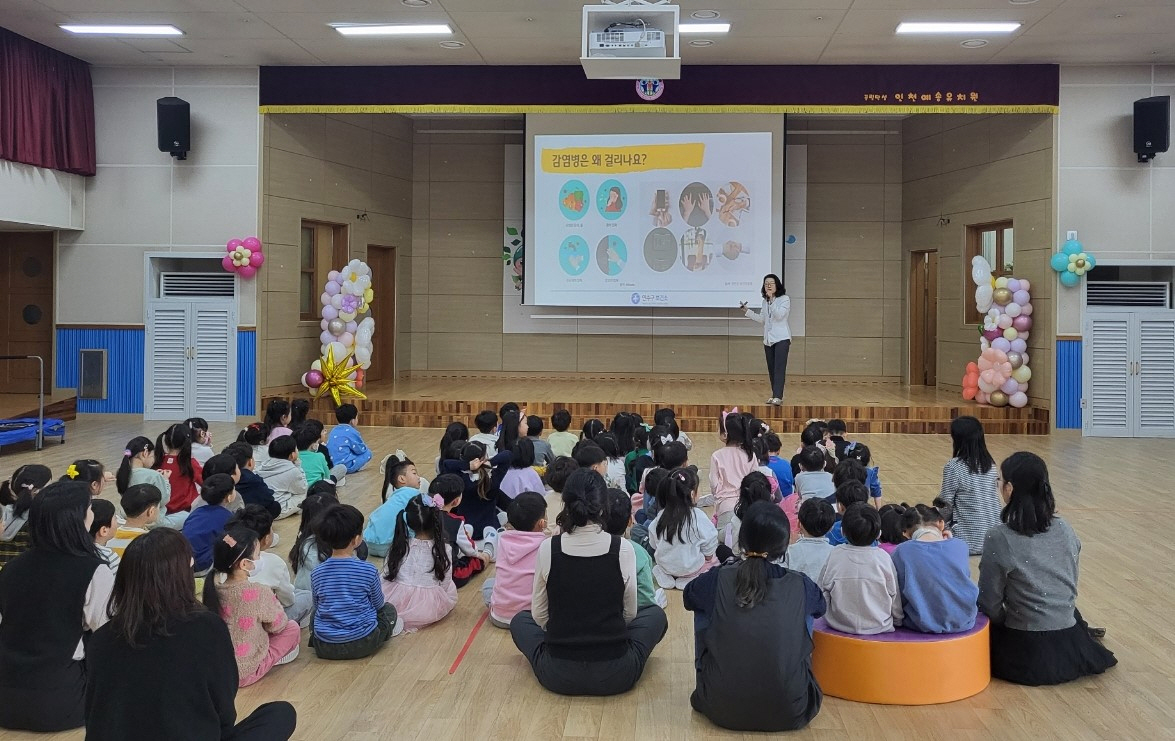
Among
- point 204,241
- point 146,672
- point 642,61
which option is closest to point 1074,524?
point 642,61

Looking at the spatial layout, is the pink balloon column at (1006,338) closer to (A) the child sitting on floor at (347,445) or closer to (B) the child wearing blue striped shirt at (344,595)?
(A) the child sitting on floor at (347,445)

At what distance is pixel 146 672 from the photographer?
217 cm

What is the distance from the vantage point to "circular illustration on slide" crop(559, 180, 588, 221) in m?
12.0

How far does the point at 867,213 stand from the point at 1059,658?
10496mm

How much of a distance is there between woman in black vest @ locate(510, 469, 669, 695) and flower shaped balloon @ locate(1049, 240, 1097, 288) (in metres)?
8.34

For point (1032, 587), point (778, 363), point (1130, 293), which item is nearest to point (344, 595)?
point (1032, 587)

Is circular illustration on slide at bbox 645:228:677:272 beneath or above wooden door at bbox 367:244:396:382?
above

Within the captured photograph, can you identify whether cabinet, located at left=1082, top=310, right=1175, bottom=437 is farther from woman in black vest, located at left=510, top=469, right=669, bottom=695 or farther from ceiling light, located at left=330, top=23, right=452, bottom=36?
woman in black vest, located at left=510, top=469, right=669, bottom=695

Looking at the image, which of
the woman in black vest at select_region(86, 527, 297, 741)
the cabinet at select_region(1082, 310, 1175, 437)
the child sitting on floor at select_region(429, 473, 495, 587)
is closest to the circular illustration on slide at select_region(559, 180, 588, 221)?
the cabinet at select_region(1082, 310, 1175, 437)

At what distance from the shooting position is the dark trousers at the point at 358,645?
3750 millimetres

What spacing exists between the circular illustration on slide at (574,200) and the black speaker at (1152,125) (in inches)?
231

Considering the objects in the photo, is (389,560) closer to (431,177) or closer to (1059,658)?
(1059,658)

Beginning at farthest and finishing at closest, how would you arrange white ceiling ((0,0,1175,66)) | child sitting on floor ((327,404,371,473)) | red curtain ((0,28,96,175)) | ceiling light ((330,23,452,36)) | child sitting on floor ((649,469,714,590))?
red curtain ((0,28,96,175))
ceiling light ((330,23,452,36))
white ceiling ((0,0,1175,66))
child sitting on floor ((327,404,371,473))
child sitting on floor ((649,469,714,590))

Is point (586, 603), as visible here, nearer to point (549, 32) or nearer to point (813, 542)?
point (813, 542)
